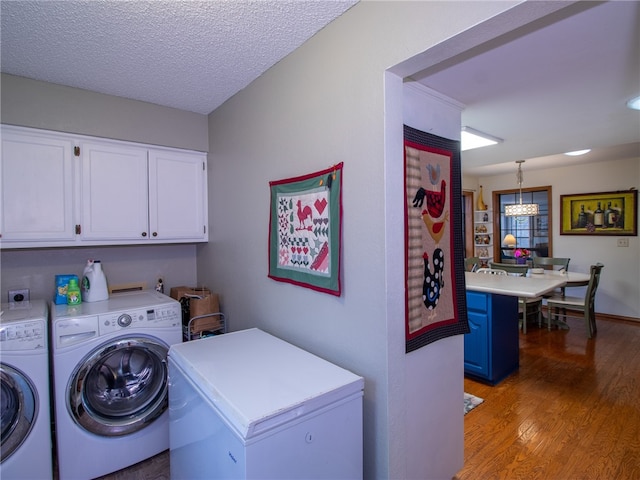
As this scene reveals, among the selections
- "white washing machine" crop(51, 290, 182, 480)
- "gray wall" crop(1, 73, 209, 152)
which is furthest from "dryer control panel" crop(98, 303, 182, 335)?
"gray wall" crop(1, 73, 209, 152)

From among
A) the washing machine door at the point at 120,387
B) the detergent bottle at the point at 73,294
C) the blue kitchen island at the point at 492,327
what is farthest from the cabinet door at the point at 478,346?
the detergent bottle at the point at 73,294

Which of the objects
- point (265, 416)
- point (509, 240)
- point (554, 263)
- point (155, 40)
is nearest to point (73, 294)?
point (155, 40)

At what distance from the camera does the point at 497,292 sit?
2.90 metres

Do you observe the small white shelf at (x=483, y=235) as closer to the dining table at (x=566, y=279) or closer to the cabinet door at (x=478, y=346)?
the dining table at (x=566, y=279)

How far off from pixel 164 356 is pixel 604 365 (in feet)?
13.4

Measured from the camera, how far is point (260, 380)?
1.30 m

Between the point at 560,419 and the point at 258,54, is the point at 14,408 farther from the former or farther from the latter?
the point at 560,419

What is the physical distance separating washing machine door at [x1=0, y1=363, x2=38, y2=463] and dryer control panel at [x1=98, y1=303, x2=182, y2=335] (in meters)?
0.40

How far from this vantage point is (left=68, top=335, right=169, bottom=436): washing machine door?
1.90 meters

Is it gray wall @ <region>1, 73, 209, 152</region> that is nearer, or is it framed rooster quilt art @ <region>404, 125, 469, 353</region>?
framed rooster quilt art @ <region>404, 125, 469, 353</region>

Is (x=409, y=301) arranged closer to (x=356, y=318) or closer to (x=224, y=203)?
(x=356, y=318)

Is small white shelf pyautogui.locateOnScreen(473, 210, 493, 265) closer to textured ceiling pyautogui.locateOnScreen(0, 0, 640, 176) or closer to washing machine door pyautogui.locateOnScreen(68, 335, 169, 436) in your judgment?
textured ceiling pyautogui.locateOnScreen(0, 0, 640, 176)

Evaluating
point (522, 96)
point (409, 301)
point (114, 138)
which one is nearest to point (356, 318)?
point (409, 301)

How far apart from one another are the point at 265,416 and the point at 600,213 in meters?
6.17
